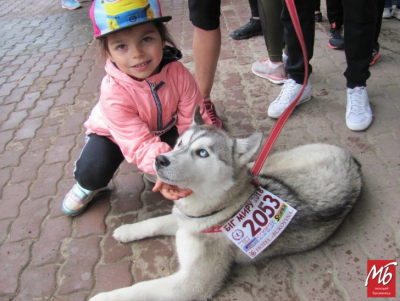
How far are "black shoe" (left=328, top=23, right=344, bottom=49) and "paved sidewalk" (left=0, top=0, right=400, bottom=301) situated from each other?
0.12 metres

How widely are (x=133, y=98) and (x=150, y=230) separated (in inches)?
47.9

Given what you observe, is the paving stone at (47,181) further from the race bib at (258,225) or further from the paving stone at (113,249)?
the race bib at (258,225)

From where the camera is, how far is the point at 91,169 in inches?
118

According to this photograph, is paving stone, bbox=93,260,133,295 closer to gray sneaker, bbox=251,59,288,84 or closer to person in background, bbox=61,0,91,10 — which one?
gray sneaker, bbox=251,59,288,84

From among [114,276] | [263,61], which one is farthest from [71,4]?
[114,276]

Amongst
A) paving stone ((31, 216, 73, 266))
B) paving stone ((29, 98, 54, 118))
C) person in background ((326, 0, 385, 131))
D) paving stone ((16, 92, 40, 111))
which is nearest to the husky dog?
paving stone ((31, 216, 73, 266))

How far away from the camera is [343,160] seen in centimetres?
280

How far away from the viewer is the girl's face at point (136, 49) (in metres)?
2.56

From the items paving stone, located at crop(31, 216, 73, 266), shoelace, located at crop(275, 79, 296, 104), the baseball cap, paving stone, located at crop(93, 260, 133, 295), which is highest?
the baseball cap

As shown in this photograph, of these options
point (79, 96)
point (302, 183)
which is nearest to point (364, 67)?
point (302, 183)

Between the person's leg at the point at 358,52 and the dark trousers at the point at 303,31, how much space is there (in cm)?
45

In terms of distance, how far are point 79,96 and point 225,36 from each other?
10.9 feet

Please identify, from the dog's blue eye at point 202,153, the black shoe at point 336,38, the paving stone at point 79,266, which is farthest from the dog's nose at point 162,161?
the black shoe at point 336,38

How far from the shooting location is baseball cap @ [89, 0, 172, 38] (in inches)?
94.1
